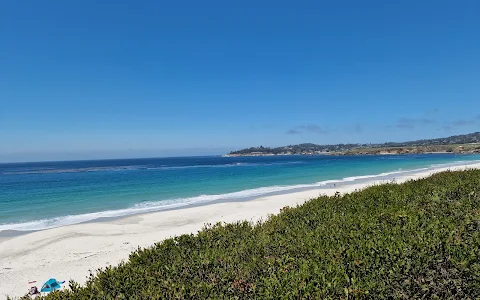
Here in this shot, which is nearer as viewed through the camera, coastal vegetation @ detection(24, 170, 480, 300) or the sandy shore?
coastal vegetation @ detection(24, 170, 480, 300)

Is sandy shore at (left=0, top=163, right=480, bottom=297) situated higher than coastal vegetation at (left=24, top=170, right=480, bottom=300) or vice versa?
coastal vegetation at (left=24, top=170, right=480, bottom=300)

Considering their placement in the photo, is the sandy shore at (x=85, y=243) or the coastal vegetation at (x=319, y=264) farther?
the sandy shore at (x=85, y=243)

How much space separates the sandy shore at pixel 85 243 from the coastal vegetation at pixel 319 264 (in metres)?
3.91

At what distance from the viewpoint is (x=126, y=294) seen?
358 cm

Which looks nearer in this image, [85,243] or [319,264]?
[319,264]

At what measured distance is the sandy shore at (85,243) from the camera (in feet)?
31.3

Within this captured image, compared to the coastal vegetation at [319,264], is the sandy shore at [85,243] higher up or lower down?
lower down

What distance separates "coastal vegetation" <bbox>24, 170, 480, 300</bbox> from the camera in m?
3.21

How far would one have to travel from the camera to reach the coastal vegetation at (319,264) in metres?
3.21

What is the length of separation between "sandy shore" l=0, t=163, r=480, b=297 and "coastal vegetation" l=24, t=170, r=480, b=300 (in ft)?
12.8

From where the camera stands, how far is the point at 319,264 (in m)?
3.64

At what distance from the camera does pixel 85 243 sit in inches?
501

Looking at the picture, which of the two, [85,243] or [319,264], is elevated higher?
[319,264]

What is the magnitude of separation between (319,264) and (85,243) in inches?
486
